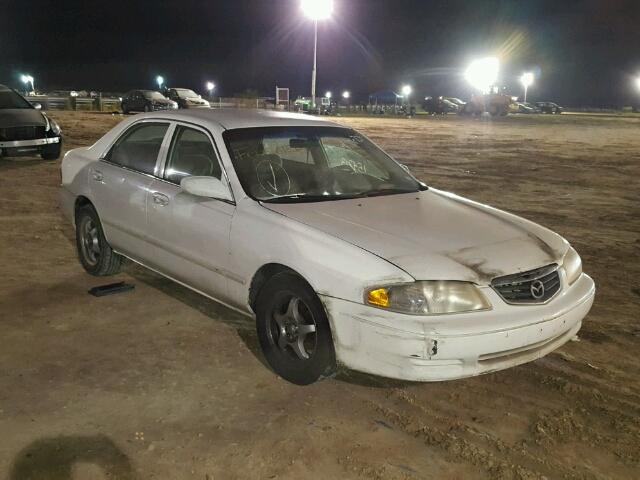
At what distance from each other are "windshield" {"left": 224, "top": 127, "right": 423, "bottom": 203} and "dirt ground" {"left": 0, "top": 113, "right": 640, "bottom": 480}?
1060 millimetres

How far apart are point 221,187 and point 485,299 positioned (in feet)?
5.69

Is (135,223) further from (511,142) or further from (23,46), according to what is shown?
(23,46)

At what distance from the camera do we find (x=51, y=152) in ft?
42.4

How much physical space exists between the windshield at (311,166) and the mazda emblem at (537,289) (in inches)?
53.0

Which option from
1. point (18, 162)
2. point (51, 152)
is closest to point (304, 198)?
point (51, 152)

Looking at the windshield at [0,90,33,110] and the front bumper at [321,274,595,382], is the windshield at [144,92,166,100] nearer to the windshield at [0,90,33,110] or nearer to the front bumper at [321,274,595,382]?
the windshield at [0,90,33,110]

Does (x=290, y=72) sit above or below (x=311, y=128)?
above

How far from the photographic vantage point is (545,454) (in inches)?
113

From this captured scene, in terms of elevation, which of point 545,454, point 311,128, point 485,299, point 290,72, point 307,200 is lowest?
point 545,454

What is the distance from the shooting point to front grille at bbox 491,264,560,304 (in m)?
3.17

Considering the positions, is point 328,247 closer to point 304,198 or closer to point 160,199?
point 304,198

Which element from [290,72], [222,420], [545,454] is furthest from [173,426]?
[290,72]

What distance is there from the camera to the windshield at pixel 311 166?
4.00 meters

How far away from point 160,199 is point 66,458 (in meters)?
2.01
